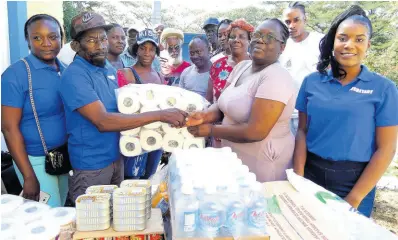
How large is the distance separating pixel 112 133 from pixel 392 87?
5.60 ft

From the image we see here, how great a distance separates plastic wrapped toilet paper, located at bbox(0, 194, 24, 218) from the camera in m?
1.69

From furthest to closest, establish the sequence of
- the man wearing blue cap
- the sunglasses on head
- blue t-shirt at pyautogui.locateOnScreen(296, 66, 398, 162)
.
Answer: the man wearing blue cap < the sunglasses on head < blue t-shirt at pyautogui.locateOnScreen(296, 66, 398, 162)

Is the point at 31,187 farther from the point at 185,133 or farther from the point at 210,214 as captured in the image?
the point at 210,214

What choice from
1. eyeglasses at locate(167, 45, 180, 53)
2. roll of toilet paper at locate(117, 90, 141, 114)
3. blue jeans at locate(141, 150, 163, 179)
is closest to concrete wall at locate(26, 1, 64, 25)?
eyeglasses at locate(167, 45, 180, 53)

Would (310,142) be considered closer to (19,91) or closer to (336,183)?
(336,183)

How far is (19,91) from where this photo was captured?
216 cm

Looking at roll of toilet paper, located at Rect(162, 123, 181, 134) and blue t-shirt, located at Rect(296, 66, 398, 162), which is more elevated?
blue t-shirt, located at Rect(296, 66, 398, 162)

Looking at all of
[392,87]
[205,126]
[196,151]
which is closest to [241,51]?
[205,126]

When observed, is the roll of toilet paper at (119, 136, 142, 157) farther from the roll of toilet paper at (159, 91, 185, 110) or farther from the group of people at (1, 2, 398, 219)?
the roll of toilet paper at (159, 91, 185, 110)

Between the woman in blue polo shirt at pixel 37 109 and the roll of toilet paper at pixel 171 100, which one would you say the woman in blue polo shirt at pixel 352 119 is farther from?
the woman in blue polo shirt at pixel 37 109

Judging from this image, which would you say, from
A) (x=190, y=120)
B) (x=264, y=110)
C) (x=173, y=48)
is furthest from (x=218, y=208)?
(x=173, y=48)

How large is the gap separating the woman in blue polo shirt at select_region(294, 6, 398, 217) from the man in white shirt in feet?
5.44

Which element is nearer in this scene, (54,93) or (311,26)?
(54,93)

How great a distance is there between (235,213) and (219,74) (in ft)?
7.20
